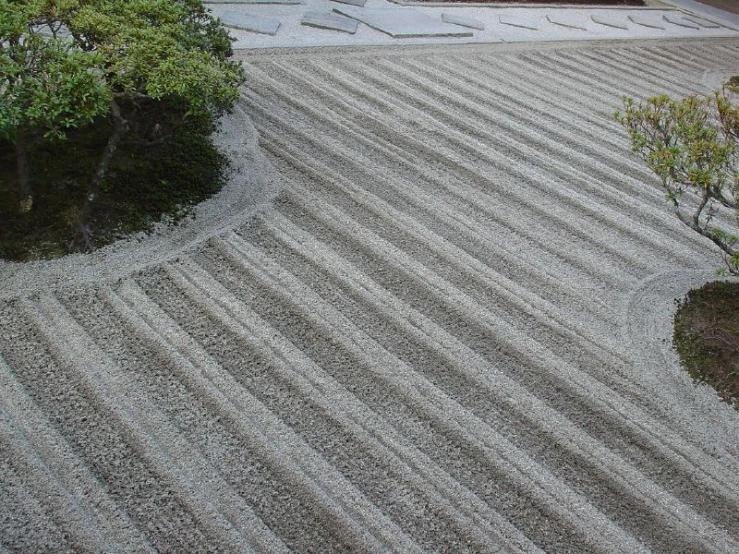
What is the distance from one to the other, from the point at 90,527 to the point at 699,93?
7674 millimetres

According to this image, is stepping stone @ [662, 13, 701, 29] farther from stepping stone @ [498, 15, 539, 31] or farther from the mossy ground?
the mossy ground

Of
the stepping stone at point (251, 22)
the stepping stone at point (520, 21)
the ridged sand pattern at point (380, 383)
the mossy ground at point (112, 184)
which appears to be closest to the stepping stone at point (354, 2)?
the stepping stone at point (251, 22)

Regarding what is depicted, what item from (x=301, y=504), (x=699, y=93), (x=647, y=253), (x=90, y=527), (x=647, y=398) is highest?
(x=699, y=93)

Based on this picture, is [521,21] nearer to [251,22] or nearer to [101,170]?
[251,22]

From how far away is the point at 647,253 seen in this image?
4480mm

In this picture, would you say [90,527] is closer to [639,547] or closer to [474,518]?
[474,518]

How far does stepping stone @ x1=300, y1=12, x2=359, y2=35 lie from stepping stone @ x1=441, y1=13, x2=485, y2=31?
1.42m

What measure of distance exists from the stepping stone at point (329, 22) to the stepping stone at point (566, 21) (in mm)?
3246

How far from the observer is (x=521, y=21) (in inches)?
347

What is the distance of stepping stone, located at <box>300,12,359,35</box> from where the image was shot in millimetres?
7266

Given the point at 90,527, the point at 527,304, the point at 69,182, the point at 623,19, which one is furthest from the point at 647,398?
the point at 623,19

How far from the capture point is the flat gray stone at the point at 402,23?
7566 millimetres

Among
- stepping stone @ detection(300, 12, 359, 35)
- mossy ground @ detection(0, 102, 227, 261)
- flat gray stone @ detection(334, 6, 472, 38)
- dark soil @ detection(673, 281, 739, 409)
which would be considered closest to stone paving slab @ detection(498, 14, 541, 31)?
flat gray stone @ detection(334, 6, 472, 38)

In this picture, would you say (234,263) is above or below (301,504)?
above
